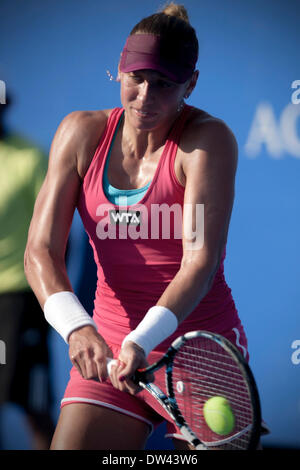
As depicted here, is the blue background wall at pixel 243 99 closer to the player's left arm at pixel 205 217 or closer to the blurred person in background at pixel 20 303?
the blurred person in background at pixel 20 303

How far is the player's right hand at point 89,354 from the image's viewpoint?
4.86 ft

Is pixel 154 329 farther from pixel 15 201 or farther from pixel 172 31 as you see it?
pixel 15 201

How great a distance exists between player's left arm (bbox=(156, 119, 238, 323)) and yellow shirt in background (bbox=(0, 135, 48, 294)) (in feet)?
3.50

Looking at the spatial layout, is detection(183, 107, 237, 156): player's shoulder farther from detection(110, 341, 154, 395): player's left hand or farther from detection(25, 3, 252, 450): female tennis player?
detection(110, 341, 154, 395): player's left hand

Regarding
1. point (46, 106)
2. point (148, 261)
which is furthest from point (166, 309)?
point (46, 106)

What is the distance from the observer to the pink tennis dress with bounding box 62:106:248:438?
1.65 meters

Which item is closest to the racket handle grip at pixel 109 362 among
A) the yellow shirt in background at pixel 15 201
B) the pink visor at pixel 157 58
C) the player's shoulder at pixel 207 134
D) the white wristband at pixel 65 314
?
the white wristband at pixel 65 314

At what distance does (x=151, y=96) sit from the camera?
159 centimetres

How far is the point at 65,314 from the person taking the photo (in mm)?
1566

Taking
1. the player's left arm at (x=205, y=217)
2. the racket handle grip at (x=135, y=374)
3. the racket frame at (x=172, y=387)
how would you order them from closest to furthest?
1. the racket frame at (x=172, y=387)
2. the racket handle grip at (x=135, y=374)
3. the player's left arm at (x=205, y=217)

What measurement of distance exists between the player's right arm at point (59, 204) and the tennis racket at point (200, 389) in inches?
12.2

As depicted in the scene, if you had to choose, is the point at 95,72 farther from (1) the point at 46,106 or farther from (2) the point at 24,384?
(2) the point at 24,384

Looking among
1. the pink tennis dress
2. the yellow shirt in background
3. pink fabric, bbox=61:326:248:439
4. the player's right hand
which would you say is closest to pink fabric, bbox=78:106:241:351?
the pink tennis dress

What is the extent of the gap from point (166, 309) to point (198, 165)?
376mm
